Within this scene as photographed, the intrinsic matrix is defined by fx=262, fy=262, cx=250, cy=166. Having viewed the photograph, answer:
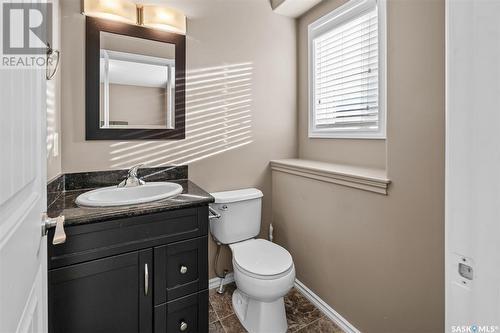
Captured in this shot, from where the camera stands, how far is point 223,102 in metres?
2.15

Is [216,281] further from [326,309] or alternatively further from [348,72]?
[348,72]

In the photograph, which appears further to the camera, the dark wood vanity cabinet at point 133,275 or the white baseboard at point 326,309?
the white baseboard at point 326,309

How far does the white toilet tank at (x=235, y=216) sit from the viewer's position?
6.48 ft

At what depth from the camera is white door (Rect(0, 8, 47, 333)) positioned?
46 cm

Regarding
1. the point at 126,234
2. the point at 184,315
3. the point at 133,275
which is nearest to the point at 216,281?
the point at 184,315

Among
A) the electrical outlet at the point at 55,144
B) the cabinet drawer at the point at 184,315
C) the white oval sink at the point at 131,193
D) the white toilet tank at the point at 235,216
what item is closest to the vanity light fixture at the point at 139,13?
the electrical outlet at the point at 55,144

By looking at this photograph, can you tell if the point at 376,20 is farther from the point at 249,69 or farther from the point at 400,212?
the point at 400,212

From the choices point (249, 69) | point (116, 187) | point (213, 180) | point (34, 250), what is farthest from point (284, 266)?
point (249, 69)

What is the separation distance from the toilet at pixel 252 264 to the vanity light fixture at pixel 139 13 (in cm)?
129

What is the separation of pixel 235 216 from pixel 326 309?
0.93 m

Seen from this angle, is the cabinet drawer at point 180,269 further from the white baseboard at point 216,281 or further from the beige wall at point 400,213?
the beige wall at point 400,213

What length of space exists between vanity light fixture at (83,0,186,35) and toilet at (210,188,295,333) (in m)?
1.29

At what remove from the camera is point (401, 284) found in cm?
138

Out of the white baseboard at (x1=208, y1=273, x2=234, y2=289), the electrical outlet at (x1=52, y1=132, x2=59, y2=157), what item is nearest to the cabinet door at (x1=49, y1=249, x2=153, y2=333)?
the electrical outlet at (x1=52, y1=132, x2=59, y2=157)
